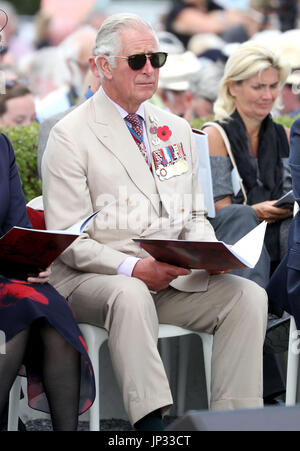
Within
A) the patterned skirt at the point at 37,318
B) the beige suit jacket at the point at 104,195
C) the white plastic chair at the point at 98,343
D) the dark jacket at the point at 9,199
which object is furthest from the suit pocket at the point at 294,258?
the dark jacket at the point at 9,199

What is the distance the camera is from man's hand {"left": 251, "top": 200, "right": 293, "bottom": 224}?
461cm

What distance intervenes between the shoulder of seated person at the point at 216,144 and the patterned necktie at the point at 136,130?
2.78 feet

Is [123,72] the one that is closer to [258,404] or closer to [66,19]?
[258,404]

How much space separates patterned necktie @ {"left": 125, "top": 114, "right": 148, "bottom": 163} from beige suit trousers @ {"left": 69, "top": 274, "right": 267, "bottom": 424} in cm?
71

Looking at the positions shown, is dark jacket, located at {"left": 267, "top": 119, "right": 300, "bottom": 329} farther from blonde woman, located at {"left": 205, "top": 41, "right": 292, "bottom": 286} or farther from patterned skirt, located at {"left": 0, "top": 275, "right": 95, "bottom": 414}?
patterned skirt, located at {"left": 0, "top": 275, "right": 95, "bottom": 414}

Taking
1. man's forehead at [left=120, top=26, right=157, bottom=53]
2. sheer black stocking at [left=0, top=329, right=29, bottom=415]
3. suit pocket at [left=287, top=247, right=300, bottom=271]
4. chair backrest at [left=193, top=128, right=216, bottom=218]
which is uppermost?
man's forehead at [left=120, top=26, right=157, bottom=53]

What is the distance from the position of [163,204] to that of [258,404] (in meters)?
1.00

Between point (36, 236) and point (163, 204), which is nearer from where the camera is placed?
point (36, 236)

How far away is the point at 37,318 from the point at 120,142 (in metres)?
1.05

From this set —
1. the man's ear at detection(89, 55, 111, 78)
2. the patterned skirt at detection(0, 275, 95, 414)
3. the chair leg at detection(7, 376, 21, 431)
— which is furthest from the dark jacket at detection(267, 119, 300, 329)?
the chair leg at detection(7, 376, 21, 431)

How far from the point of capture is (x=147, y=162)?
4.00m

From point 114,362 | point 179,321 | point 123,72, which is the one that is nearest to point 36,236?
point 114,362

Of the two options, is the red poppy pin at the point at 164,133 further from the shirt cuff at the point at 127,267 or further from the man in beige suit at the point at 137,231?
the shirt cuff at the point at 127,267
